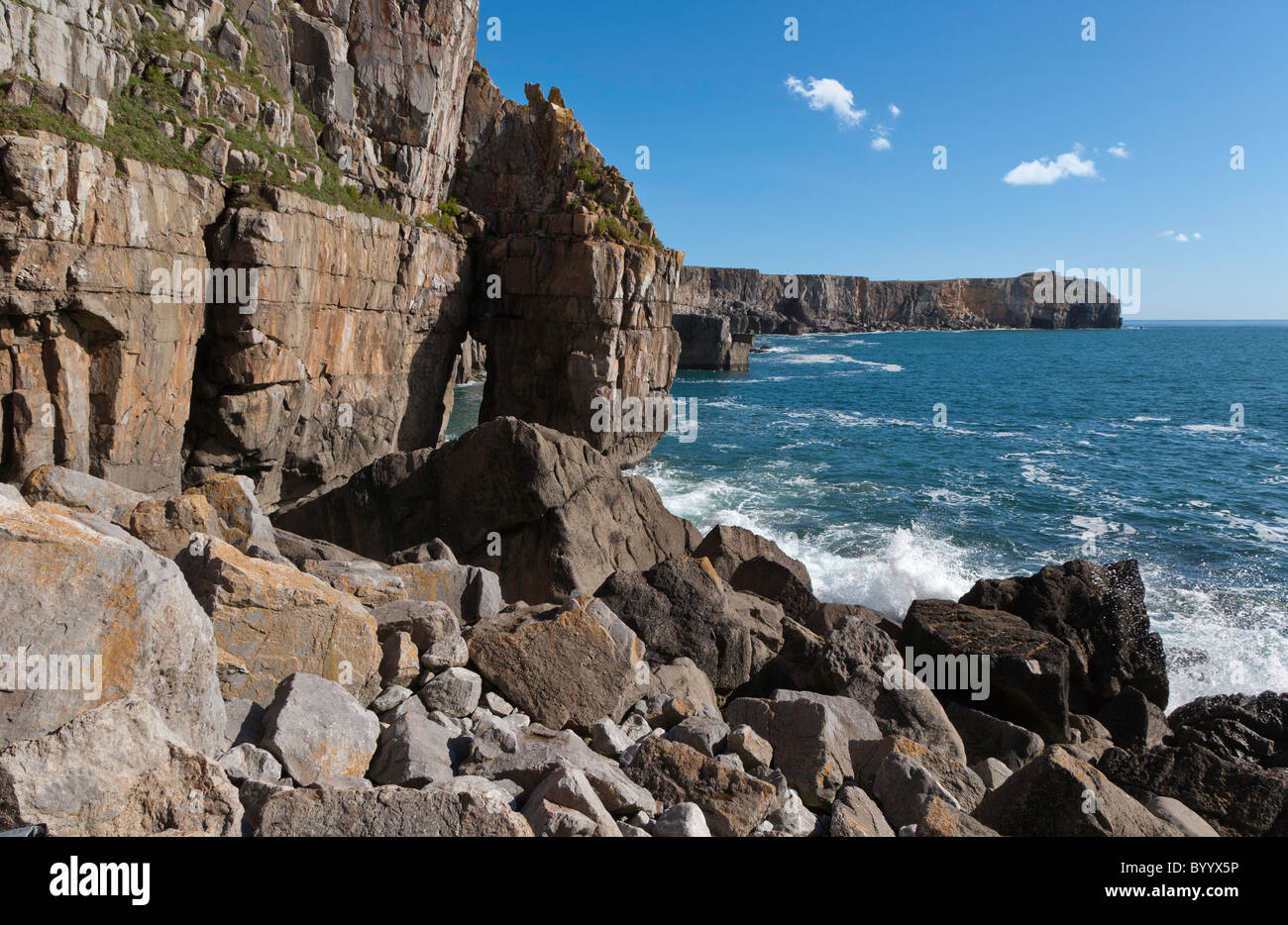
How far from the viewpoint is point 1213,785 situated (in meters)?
9.72

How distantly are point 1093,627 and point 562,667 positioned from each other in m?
12.0

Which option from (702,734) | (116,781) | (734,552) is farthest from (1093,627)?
(116,781)

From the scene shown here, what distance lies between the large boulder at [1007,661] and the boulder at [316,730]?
9150mm

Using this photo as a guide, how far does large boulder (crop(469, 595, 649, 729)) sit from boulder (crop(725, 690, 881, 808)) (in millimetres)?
1364

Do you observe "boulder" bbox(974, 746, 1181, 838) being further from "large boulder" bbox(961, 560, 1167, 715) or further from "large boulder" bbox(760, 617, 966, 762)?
"large boulder" bbox(961, 560, 1167, 715)

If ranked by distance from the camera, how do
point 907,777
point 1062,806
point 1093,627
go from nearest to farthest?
1. point 1062,806
2. point 907,777
3. point 1093,627

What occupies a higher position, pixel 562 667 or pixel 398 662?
pixel 398 662

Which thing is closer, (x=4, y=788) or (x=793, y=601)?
(x=4, y=788)

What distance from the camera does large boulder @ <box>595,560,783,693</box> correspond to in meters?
11.4

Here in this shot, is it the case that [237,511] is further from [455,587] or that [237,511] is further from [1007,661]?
[1007,661]
